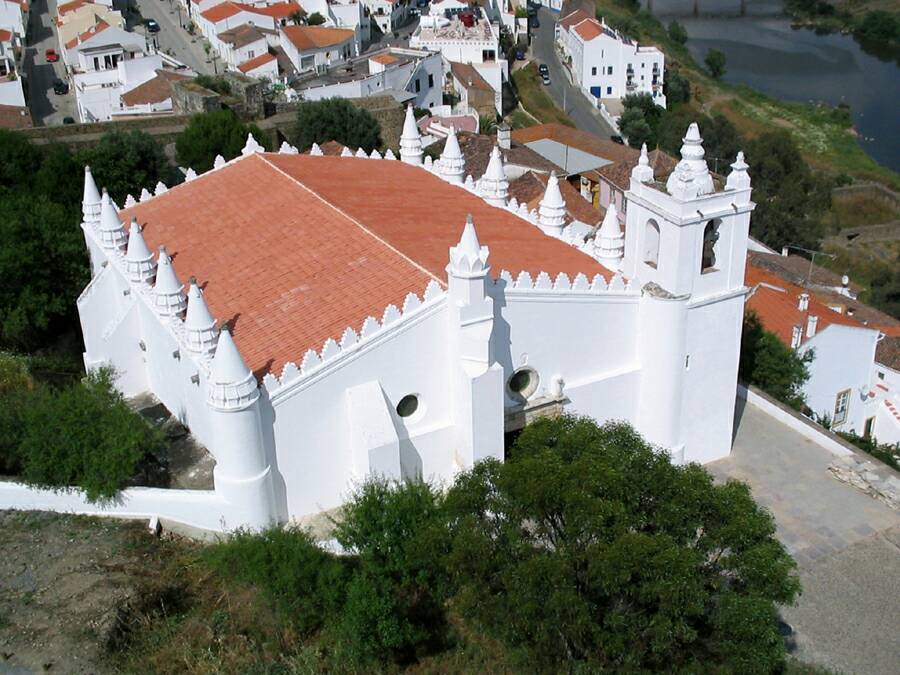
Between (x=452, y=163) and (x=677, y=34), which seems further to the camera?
(x=677, y=34)

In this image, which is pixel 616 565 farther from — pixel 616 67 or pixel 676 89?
pixel 676 89

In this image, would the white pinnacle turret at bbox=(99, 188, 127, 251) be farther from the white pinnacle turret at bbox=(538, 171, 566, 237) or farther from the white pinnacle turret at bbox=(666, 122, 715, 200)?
the white pinnacle turret at bbox=(666, 122, 715, 200)

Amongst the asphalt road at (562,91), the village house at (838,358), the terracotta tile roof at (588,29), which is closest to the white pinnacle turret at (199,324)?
the village house at (838,358)

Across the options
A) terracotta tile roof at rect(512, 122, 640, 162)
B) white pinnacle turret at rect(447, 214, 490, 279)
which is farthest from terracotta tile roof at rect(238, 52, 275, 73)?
white pinnacle turret at rect(447, 214, 490, 279)

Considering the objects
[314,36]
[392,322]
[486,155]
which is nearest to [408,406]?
[392,322]

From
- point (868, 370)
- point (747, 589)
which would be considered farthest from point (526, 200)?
point (747, 589)

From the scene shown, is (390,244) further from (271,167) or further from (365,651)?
(365,651)
